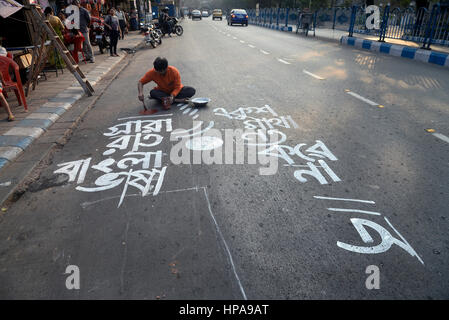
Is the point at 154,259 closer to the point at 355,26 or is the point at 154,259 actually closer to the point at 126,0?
the point at 355,26

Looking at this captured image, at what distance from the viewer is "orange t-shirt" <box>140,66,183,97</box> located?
5625mm

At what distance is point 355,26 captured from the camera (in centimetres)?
1870

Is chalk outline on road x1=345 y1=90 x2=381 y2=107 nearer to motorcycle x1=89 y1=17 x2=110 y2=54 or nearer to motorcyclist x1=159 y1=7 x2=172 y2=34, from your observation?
motorcycle x1=89 y1=17 x2=110 y2=54

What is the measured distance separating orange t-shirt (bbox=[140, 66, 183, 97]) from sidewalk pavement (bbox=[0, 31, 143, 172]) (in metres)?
1.68

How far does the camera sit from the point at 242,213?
268 centimetres

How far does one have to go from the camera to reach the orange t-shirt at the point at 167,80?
18.5ft

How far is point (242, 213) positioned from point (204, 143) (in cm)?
158

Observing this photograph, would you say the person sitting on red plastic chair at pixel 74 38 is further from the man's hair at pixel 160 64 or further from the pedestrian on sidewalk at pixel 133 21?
the pedestrian on sidewalk at pixel 133 21

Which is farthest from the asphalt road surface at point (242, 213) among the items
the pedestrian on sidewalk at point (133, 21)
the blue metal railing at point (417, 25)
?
the pedestrian on sidewalk at point (133, 21)

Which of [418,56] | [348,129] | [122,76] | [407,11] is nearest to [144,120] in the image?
[348,129]

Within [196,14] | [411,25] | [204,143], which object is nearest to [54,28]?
[204,143]

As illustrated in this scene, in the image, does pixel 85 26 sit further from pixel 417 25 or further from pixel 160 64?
pixel 417 25

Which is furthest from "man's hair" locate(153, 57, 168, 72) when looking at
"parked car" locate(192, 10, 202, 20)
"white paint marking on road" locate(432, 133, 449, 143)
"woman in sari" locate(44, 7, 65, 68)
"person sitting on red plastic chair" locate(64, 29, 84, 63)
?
"parked car" locate(192, 10, 202, 20)

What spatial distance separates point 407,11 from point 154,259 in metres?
16.2
